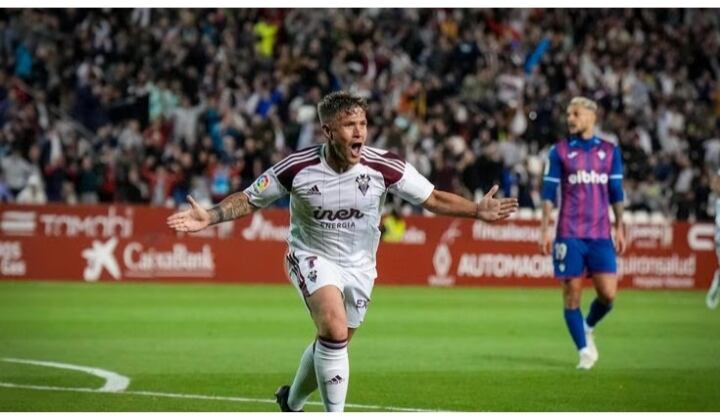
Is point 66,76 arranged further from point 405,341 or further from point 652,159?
point 405,341

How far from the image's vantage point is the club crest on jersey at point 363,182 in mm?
9008

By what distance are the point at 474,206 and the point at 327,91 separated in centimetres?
2090

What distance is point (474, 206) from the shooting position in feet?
29.7

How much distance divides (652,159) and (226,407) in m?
21.0

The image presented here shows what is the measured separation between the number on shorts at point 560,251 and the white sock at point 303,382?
4.67 meters

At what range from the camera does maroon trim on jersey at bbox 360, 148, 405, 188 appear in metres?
9.07

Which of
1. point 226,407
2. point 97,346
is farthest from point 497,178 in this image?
point 226,407

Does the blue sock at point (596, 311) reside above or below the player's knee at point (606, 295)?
below

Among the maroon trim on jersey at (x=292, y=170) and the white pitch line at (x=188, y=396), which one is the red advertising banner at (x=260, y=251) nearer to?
the white pitch line at (x=188, y=396)

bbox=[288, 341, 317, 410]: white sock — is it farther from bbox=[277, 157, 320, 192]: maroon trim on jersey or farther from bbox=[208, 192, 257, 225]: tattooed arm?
bbox=[277, 157, 320, 192]: maroon trim on jersey

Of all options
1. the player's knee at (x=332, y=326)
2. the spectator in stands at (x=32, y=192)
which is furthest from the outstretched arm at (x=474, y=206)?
the spectator in stands at (x=32, y=192)

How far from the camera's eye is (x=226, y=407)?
10352mm

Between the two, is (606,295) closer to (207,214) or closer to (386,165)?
(386,165)

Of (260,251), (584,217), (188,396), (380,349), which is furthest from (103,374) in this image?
(260,251)
